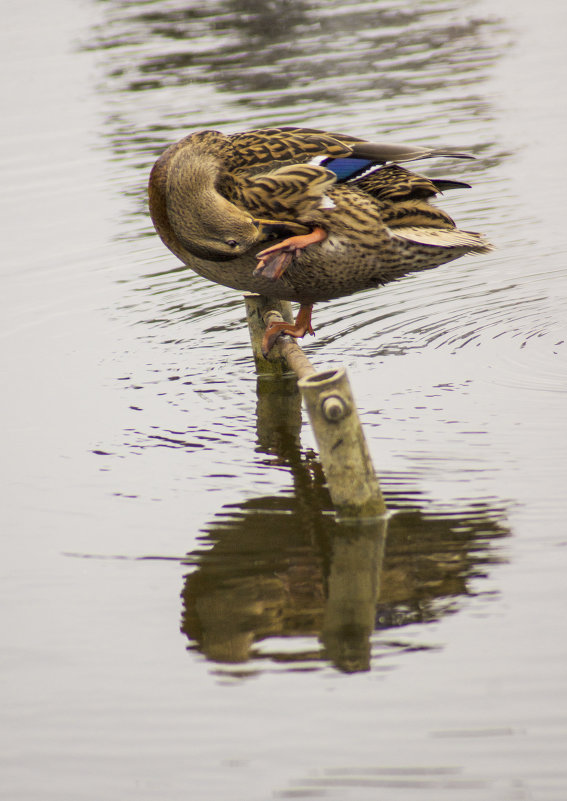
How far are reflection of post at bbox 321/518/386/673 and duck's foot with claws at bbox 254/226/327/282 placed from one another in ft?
3.89

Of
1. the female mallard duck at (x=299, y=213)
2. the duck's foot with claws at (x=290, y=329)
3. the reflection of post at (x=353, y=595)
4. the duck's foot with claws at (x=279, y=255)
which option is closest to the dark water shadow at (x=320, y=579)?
the reflection of post at (x=353, y=595)

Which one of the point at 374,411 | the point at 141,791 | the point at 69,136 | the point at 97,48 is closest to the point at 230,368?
the point at 374,411

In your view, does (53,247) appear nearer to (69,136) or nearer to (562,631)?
(69,136)

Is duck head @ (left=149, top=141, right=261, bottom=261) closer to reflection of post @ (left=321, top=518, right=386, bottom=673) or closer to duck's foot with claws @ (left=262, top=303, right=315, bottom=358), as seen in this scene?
duck's foot with claws @ (left=262, top=303, right=315, bottom=358)

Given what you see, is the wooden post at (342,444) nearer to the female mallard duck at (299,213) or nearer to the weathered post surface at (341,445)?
the weathered post surface at (341,445)

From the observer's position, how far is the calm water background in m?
3.18

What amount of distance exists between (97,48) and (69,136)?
5.08m

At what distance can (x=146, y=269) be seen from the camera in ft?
27.2

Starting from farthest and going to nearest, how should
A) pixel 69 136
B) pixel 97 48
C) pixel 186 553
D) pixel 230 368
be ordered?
pixel 97 48
pixel 69 136
pixel 230 368
pixel 186 553

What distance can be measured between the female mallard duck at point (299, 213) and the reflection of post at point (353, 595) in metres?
1.25

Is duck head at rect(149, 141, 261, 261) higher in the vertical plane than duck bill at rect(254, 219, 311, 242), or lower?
higher

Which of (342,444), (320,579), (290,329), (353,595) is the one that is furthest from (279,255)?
(353,595)

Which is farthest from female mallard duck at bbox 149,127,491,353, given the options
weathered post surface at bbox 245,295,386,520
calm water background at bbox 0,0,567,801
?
weathered post surface at bbox 245,295,386,520

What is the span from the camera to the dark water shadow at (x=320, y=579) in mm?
3605
